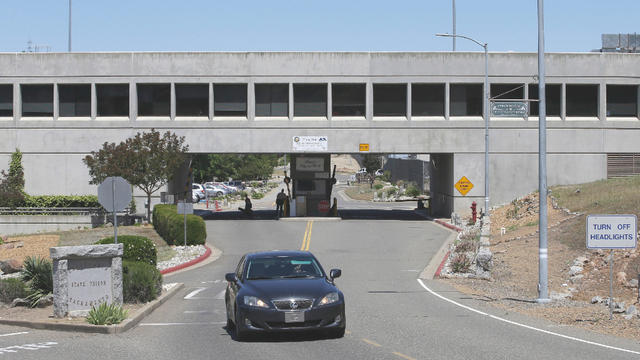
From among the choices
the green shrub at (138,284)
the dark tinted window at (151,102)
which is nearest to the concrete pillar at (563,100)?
the dark tinted window at (151,102)

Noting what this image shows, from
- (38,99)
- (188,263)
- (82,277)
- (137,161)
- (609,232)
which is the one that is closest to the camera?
(82,277)

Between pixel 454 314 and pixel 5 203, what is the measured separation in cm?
3795

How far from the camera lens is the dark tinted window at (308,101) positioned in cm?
4947

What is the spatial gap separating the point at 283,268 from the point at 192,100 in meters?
36.4

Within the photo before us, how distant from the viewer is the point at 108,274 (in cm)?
1606

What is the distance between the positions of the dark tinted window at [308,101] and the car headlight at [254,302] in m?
37.0

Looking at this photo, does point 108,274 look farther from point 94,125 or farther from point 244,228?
point 94,125

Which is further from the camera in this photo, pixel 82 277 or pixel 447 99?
pixel 447 99

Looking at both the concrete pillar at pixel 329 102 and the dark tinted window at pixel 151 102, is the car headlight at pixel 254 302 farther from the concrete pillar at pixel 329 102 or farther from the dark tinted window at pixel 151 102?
the dark tinted window at pixel 151 102

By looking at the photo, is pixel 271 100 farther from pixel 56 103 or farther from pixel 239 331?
pixel 239 331

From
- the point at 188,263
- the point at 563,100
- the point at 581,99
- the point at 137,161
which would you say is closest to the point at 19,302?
the point at 188,263

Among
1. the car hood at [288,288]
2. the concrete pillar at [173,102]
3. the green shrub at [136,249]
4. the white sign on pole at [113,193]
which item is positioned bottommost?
the green shrub at [136,249]

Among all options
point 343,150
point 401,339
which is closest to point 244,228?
point 343,150

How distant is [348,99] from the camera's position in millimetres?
49469
